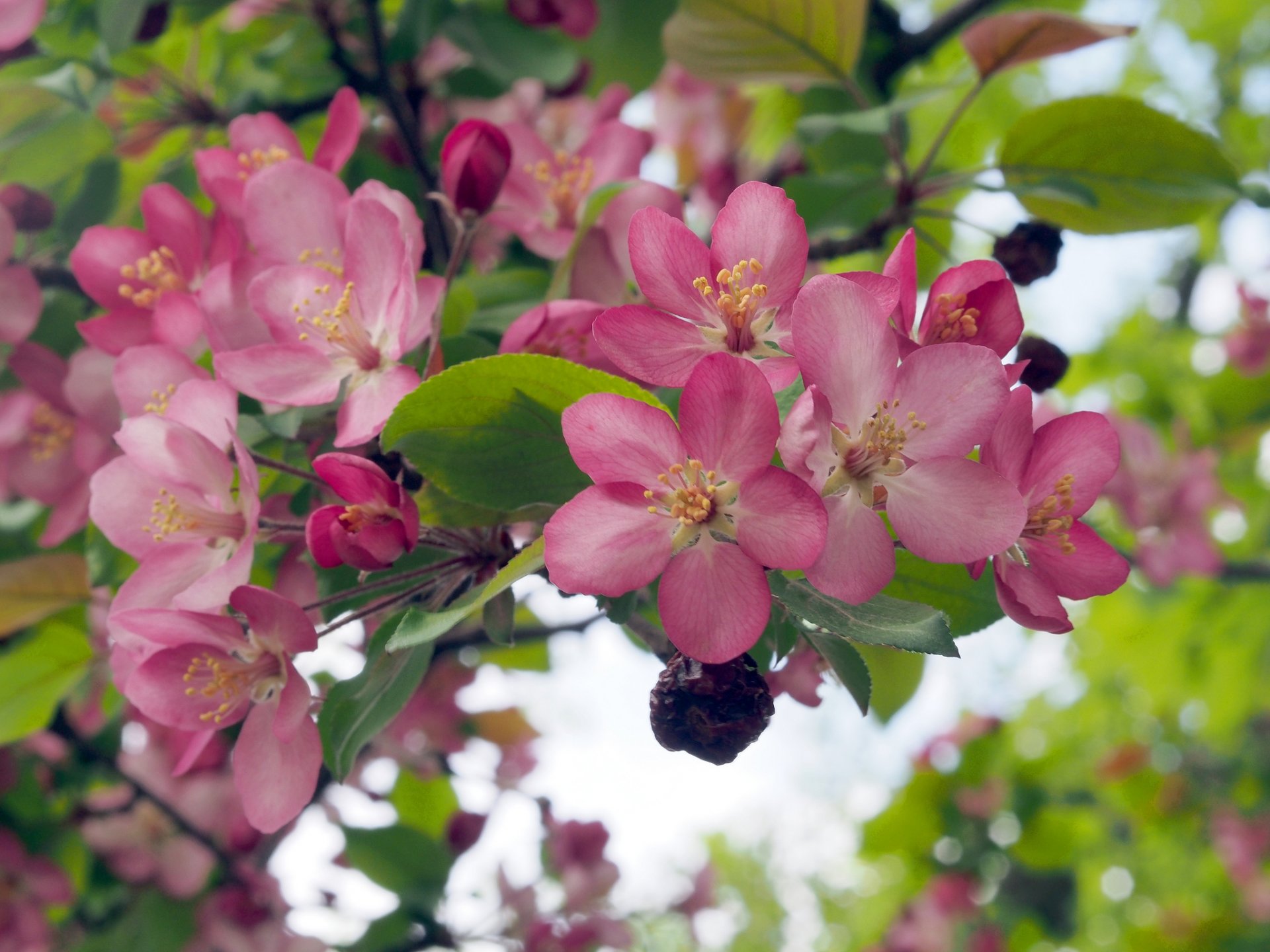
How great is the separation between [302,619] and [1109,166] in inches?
42.4

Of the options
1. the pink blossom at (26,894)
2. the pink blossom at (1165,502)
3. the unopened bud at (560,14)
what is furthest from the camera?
the pink blossom at (1165,502)

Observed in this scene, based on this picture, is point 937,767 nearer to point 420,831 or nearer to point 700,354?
point 420,831

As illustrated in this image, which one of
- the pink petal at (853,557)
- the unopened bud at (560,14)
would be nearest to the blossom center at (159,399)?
the pink petal at (853,557)

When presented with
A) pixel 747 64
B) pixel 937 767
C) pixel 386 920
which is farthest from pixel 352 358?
pixel 937 767

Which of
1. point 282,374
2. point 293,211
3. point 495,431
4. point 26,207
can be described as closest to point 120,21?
point 26,207

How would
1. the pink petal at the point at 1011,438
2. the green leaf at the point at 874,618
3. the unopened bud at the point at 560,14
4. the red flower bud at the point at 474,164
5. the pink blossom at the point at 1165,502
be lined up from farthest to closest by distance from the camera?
the pink blossom at the point at 1165,502, the unopened bud at the point at 560,14, the red flower bud at the point at 474,164, the pink petal at the point at 1011,438, the green leaf at the point at 874,618

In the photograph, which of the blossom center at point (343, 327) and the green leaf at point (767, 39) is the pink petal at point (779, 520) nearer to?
the blossom center at point (343, 327)

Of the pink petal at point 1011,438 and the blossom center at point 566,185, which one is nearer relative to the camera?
the pink petal at point 1011,438

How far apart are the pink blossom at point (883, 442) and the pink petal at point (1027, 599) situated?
79 mm

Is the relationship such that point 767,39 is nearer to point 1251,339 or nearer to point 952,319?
point 952,319

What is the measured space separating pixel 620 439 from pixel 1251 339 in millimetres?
3695

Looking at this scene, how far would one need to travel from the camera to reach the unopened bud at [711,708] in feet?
2.12

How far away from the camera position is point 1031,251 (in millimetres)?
1091

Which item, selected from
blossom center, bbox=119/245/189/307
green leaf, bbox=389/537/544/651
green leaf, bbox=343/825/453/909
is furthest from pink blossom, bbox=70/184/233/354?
green leaf, bbox=343/825/453/909
